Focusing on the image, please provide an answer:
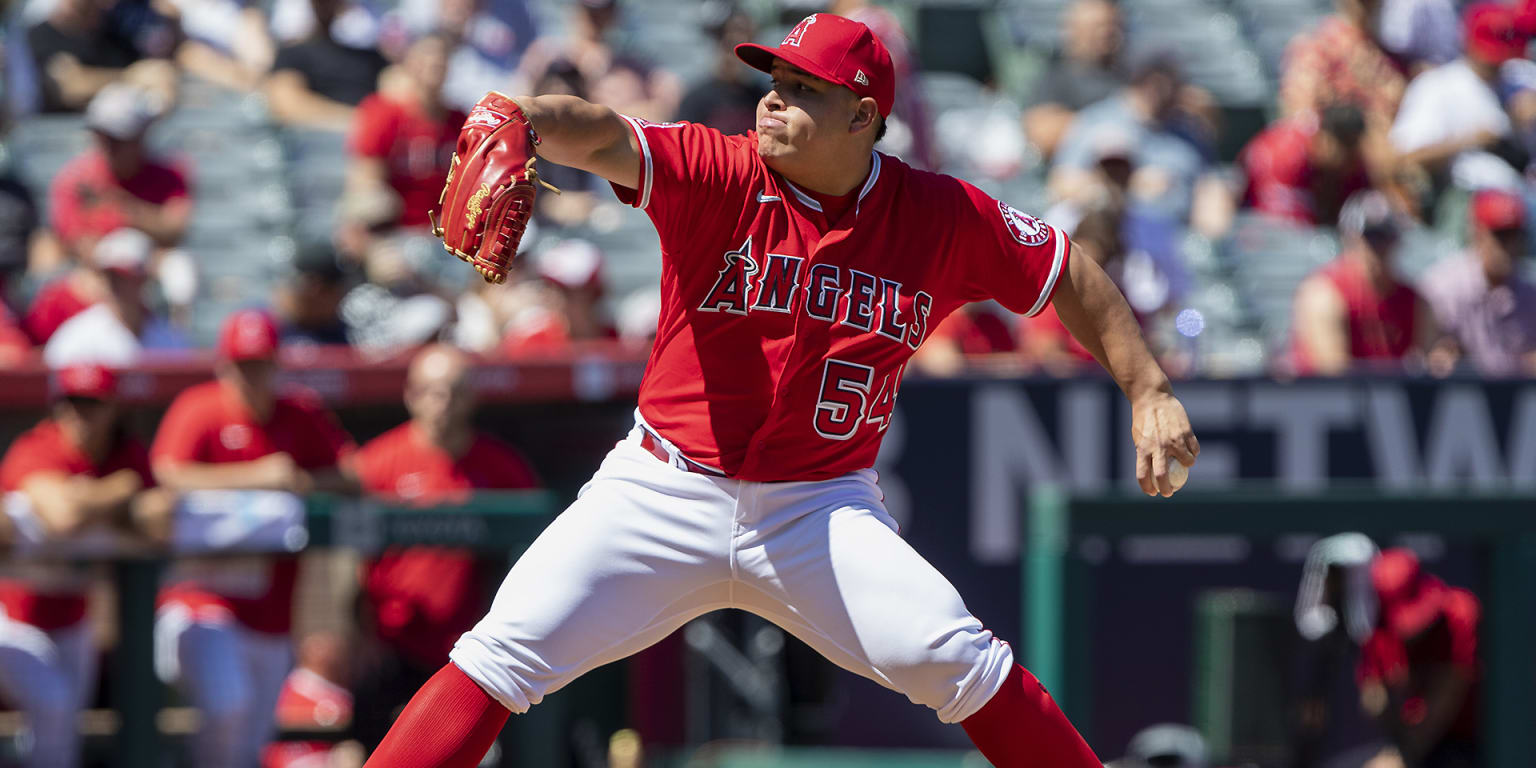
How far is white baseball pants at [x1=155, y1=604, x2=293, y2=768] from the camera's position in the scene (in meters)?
5.39

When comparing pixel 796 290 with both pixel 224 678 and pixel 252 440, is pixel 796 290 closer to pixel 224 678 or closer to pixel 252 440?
pixel 224 678

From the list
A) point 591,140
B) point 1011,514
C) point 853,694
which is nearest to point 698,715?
point 853,694

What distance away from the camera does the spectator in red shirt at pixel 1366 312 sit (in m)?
7.00

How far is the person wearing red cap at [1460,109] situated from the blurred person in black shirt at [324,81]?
192 inches

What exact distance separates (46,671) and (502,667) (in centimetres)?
258

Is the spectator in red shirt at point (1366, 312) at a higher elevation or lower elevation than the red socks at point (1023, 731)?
higher

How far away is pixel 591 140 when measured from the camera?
318 cm

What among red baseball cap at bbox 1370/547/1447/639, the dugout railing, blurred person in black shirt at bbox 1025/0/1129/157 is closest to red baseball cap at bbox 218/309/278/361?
the dugout railing

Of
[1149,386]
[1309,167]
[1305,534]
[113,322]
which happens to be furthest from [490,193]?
[1309,167]

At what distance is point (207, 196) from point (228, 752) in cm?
346

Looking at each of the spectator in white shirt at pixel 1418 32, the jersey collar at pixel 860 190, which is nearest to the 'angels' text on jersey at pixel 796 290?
the jersey collar at pixel 860 190

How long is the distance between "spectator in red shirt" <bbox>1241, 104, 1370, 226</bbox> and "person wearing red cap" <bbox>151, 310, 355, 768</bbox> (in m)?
4.78

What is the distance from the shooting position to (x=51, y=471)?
5.39 m

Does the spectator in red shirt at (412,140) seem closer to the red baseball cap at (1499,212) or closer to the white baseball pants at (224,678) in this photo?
the white baseball pants at (224,678)
